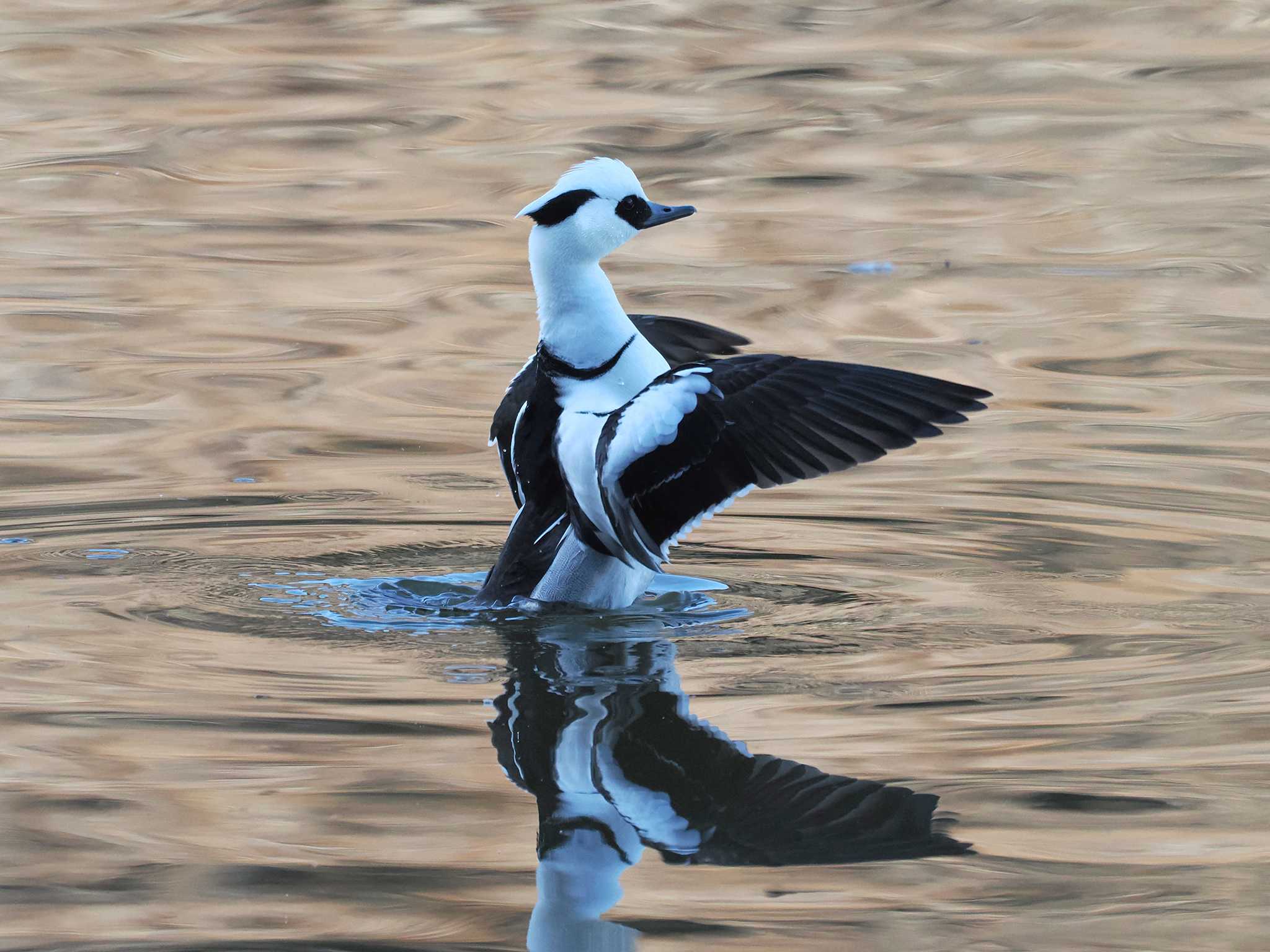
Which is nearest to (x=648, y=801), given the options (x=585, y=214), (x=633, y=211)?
(x=585, y=214)

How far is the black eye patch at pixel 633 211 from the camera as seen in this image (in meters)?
6.05

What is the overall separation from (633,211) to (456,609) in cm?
130

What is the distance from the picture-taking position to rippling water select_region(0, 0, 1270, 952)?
386cm

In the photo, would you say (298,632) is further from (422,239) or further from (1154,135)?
(1154,135)

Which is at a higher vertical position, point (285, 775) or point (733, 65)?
point (733, 65)

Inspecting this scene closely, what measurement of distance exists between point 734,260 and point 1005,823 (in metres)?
7.76

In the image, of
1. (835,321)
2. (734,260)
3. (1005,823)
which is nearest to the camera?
(1005,823)

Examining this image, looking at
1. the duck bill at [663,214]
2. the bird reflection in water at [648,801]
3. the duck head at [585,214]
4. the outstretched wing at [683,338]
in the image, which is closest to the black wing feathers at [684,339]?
the outstretched wing at [683,338]

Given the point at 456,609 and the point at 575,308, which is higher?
the point at 575,308

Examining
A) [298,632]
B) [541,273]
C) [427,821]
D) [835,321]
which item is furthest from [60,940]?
[835,321]

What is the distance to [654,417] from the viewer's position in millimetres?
5402

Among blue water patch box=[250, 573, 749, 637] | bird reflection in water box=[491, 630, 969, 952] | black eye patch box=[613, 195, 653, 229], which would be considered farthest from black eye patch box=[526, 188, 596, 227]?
bird reflection in water box=[491, 630, 969, 952]

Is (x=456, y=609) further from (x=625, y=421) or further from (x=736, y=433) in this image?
(x=736, y=433)

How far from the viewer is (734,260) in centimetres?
1155
